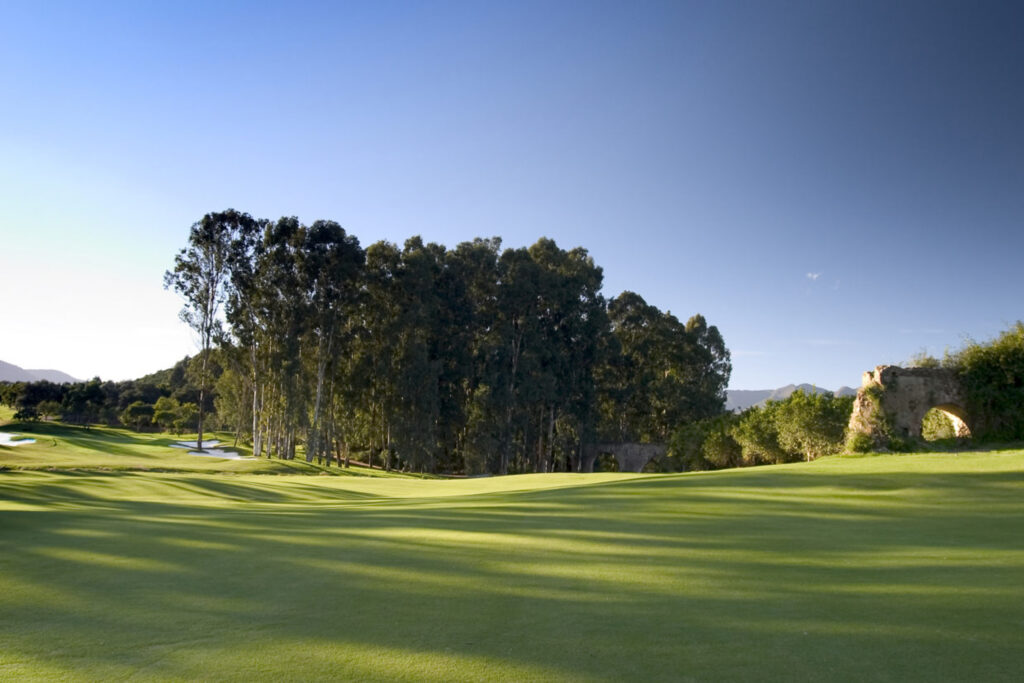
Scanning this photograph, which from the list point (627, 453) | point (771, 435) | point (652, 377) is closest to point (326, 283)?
point (627, 453)

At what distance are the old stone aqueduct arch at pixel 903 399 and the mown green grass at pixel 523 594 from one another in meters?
10.8

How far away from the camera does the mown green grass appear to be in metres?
2.97

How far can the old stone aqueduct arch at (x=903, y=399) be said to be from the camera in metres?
18.3

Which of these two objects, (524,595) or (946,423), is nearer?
(524,595)

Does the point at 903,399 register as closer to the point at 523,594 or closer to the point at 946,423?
the point at 946,423

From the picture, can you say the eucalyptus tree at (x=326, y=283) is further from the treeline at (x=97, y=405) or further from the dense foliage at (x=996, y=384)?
the dense foliage at (x=996, y=384)

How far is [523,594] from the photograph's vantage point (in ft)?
13.8

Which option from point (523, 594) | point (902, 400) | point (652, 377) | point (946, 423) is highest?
point (652, 377)

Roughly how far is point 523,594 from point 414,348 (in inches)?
1334

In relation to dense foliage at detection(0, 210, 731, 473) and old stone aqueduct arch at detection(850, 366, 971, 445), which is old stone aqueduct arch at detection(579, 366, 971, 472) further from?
dense foliage at detection(0, 210, 731, 473)

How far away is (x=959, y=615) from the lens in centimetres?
363

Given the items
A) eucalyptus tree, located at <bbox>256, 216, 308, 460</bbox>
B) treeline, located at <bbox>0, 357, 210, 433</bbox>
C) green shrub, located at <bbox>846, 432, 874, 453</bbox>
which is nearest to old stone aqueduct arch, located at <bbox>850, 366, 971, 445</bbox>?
green shrub, located at <bbox>846, 432, 874, 453</bbox>

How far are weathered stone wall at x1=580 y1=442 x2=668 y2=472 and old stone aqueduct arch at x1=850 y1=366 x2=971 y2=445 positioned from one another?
1017 inches

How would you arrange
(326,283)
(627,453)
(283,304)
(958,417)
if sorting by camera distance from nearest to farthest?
1. (958,417)
2. (283,304)
3. (326,283)
4. (627,453)
